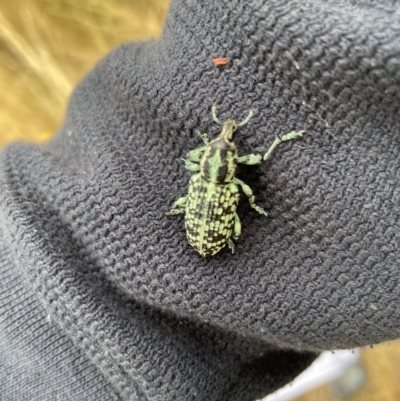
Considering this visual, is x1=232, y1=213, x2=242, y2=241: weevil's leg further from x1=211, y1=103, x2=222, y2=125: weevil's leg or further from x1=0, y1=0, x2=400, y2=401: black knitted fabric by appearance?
x1=211, y1=103, x2=222, y2=125: weevil's leg

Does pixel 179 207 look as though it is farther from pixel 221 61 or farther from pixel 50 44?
pixel 50 44

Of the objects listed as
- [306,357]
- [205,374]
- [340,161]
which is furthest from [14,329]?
[340,161]

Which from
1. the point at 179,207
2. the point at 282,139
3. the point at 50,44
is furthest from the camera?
the point at 50,44

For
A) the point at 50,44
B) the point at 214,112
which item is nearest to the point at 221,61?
the point at 214,112

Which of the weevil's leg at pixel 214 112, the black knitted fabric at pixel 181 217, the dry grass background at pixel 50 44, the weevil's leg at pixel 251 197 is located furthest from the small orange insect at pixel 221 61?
the dry grass background at pixel 50 44

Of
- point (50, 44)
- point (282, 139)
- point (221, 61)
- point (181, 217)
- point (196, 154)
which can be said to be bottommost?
point (181, 217)

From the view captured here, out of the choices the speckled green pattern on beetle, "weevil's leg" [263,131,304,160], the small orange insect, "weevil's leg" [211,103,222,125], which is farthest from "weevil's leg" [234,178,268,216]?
the small orange insect

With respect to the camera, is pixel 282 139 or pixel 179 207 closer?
pixel 282 139

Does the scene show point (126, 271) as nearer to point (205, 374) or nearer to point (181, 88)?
point (205, 374)

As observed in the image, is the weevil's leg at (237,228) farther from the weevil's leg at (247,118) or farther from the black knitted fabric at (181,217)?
the weevil's leg at (247,118)
